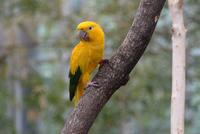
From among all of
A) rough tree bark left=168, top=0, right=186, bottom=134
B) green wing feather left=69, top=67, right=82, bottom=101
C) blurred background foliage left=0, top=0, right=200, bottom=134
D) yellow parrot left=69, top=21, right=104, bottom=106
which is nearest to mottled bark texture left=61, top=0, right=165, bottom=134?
rough tree bark left=168, top=0, right=186, bottom=134

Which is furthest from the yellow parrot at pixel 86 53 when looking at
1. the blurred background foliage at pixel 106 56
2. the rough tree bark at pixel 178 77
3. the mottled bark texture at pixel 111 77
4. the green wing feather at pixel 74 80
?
the blurred background foliage at pixel 106 56

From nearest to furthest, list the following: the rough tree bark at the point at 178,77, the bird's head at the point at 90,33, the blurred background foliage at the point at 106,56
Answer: the rough tree bark at the point at 178,77 < the bird's head at the point at 90,33 < the blurred background foliage at the point at 106,56

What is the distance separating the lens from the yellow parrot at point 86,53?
11.5 feet

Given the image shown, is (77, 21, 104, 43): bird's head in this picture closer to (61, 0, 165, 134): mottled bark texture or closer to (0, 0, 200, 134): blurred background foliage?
(61, 0, 165, 134): mottled bark texture

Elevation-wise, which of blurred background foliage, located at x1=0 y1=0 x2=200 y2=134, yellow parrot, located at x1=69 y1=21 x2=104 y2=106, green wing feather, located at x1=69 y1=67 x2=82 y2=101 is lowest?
blurred background foliage, located at x1=0 y1=0 x2=200 y2=134

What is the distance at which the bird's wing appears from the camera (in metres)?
3.55

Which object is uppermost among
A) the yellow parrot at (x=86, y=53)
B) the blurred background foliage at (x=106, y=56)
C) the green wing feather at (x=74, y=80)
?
the yellow parrot at (x=86, y=53)

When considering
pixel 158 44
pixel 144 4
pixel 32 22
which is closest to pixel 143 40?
pixel 144 4

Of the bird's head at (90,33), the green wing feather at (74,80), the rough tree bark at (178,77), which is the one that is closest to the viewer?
the rough tree bark at (178,77)

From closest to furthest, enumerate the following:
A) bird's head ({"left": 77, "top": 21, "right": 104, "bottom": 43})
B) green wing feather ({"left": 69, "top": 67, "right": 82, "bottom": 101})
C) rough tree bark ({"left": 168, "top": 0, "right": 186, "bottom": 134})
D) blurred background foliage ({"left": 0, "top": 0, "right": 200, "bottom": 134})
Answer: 1. rough tree bark ({"left": 168, "top": 0, "right": 186, "bottom": 134})
2. bird's head ({"left": 77, "top": 21, "right": 104, "bottom": 43})
3. green wing feather ({"left": 69, "top": 67, "right": 82, "bottom": 101})
4. blurred background foliage ({"left": 0, "top": 0, "right": 200, "bottom": 134})

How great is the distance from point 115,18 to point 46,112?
1319mm

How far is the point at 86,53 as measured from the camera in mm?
3527

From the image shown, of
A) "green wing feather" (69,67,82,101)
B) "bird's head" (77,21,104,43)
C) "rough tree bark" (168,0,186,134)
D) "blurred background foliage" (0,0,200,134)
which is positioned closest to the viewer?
"rough tree bark" (168,0,186,134)

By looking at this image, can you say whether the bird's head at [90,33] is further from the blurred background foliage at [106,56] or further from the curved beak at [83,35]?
the blurred background foliage at [106,56]
